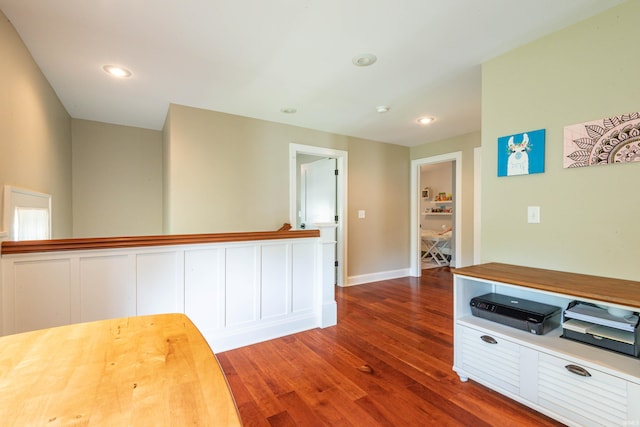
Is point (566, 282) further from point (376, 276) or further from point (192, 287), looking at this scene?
point (376, 276)

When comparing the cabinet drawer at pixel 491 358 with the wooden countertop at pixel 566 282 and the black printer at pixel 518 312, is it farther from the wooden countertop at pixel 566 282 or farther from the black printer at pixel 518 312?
the wooden countertop at pixel 566 282

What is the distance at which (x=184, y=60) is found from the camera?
2.30m

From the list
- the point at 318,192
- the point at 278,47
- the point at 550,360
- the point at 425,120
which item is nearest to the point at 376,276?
the point at 318,192

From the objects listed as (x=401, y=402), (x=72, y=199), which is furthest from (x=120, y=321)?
(x=72, y=199)

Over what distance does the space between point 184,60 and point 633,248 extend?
3.28m

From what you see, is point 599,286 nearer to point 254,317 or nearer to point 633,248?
point 633,248

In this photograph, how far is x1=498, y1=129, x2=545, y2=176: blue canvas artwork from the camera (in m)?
1.97

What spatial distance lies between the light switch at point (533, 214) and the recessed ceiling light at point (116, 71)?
11.2ft

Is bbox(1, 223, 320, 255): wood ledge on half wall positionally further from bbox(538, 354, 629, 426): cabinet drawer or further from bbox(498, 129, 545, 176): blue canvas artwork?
bbox(538, 354, 629, 426): cabinet drawer

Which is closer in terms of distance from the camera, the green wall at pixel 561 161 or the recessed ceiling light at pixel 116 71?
the green wall at pixel 561 161

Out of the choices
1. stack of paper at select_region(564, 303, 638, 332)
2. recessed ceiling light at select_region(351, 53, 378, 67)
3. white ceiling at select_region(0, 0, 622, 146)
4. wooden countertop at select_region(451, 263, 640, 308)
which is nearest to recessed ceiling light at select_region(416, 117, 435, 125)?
white ceiling at select_region(0, 0, 622, 146)

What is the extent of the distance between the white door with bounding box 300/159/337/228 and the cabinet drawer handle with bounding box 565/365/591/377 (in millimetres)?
3344

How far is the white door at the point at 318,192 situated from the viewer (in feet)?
15.3

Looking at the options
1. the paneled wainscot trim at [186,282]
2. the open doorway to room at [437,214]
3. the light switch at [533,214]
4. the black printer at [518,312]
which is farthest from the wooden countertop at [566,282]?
the open doorway to room at [437,214]
